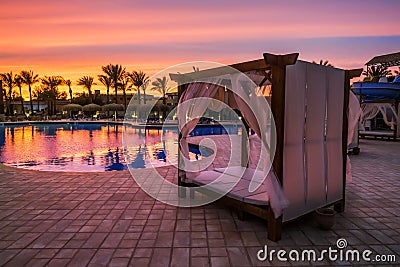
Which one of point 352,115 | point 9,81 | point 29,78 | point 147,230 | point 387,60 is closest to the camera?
point 147,230

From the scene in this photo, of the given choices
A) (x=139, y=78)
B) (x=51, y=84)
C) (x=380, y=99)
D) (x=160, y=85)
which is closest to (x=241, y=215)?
(x=380, y=99)

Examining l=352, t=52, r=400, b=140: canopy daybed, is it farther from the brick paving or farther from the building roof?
the brick paving

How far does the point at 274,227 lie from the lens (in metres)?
3.30

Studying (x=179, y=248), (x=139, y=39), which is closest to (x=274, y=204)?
(x=179, y=248)

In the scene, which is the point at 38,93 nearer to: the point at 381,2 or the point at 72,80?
the point at 72,80

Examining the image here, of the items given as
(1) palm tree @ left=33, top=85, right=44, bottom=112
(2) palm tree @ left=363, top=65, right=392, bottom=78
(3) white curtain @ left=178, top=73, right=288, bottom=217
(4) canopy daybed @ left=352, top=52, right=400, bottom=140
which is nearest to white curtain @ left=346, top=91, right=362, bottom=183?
(3) white curtain @ left=178, top=73, right=288, bottom=217

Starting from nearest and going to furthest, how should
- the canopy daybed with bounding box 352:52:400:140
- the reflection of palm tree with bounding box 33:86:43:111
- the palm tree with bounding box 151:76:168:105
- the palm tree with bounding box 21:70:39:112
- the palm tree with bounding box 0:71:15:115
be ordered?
the canopy daybed with bounding box 352:52:400:140 → the palm tree with bounding box 151:76:168:105 → the palm tree with bounding box 0:71:15:115 → the palm tree with bounding box 21:70:39:112 → the reflection of palm tree with bounding box 33:86:43:111

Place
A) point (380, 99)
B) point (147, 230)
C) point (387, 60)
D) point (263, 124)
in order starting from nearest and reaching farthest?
point (263, 124) → point (147, 230) → point (380, 99) → point (387, 60)

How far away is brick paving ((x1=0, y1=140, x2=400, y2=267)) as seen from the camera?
2.93 m

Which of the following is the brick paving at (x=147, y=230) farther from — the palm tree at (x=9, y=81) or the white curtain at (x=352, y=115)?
the palm tree at (x=9, y=81)

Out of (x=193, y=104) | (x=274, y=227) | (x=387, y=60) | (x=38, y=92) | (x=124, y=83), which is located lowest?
(x=274, y=227)

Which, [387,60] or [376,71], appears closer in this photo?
[387,60]

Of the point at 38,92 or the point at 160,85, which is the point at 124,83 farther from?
the point at 38,92

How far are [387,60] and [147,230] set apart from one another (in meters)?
24.9
